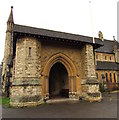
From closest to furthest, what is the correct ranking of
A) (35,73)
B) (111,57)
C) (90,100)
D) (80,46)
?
(35,73), (90,100), (80,46), (111,57)

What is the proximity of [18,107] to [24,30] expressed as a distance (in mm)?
6069

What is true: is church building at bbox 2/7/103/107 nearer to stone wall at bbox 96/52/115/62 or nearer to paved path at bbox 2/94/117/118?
paved path at bbox 2/94/117/118

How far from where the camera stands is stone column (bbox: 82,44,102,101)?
11.1 metres

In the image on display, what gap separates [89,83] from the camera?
11.2 metres

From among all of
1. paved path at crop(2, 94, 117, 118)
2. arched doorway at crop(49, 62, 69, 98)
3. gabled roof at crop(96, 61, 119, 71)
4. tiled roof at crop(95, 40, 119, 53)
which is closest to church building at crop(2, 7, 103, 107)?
paved path at crop(2, 94, 117, 118)

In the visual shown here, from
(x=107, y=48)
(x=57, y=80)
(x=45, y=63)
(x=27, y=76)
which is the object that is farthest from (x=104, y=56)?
(x=27, y=76)

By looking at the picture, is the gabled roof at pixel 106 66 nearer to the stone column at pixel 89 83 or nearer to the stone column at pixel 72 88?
the stone column at pixel 89 83

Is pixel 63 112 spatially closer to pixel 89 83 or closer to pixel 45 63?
pixel 89 83

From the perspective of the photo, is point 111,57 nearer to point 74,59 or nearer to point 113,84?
point 113,84

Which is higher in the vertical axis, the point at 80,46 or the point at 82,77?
the point at 80,46

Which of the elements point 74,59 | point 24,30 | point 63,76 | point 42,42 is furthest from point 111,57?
point 24,30

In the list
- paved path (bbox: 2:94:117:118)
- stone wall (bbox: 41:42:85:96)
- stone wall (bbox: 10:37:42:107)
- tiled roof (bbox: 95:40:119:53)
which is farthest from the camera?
tiled roof (bbox: 95:40:119:53)

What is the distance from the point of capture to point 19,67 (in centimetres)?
986

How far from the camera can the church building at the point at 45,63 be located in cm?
932
